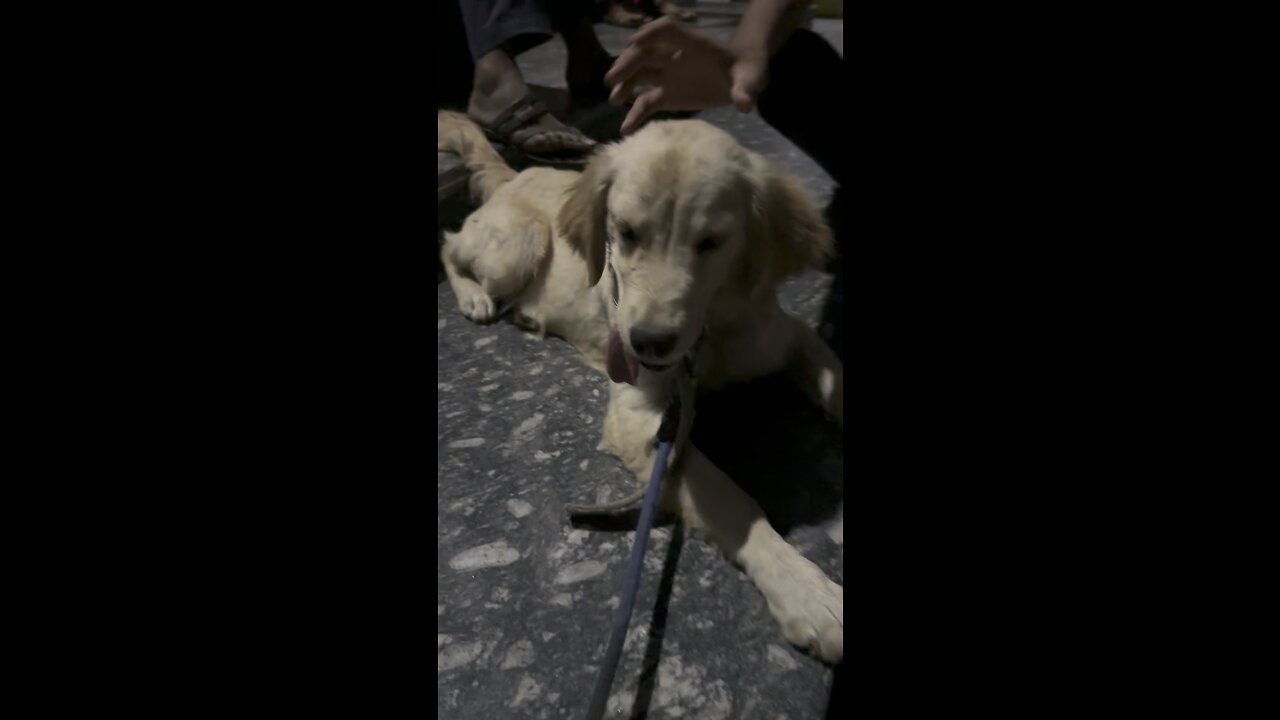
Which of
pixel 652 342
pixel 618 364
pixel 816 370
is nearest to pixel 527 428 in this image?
pixel 618 364

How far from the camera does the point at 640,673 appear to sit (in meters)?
1.38

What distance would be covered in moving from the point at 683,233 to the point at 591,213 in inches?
14.1

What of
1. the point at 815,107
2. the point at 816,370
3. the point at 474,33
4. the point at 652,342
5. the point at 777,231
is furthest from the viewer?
the point at 474,33

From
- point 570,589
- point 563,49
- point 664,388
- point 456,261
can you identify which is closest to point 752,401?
point 664,388

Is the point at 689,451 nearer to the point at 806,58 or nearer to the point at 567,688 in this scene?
the point at 567,688

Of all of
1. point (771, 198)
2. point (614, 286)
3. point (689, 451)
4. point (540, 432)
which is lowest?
point (540, 432)

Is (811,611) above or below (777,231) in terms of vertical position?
below

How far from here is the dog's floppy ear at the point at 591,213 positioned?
1.84 m

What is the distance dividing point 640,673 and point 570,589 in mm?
264

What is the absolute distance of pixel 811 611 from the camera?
55.1 inches

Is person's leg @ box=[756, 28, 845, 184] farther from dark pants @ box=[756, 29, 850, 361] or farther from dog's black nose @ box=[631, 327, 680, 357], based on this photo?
dog's black nose @ box=[631, 327, 680, 357]

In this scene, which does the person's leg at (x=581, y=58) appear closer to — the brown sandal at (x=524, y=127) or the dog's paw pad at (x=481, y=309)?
the brown sandal at (x=524, y=127)

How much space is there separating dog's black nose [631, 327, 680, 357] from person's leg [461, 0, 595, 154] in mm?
1872

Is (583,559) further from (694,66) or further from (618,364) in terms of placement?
(694,66)
